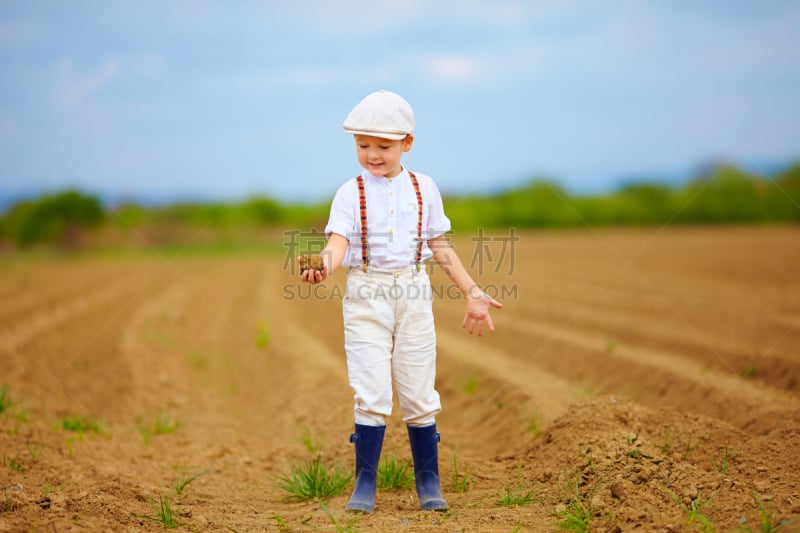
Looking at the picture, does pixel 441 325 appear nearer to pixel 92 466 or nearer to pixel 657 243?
pixel 92 466

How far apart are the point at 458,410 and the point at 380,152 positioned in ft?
10.9

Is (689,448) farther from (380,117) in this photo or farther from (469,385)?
(469,385)

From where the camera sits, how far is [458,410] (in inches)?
247

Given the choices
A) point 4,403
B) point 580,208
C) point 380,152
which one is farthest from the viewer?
point 580,208

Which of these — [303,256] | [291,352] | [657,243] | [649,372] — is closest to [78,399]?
[291,352]

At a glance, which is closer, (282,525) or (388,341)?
(282,525)

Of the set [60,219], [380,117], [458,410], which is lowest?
[458,410]

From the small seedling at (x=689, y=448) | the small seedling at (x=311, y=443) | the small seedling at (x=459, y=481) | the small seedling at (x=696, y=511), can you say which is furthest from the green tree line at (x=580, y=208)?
the small seedling at (x=696, y=511)

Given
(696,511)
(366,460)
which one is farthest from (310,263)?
(696,511)

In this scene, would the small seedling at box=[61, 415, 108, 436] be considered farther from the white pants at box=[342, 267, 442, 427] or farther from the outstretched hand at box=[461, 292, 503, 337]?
the outstretched hand at box=[461, 292, 503, 337]

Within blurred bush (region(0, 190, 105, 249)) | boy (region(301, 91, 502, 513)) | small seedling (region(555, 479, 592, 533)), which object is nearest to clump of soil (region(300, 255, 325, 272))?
boy (region(301, 91, 502, 513))

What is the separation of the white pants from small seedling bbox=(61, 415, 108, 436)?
2675 mm

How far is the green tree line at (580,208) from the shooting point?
1513 inches

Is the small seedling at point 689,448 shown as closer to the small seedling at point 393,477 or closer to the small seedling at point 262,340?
the small seedling at point 393,477
